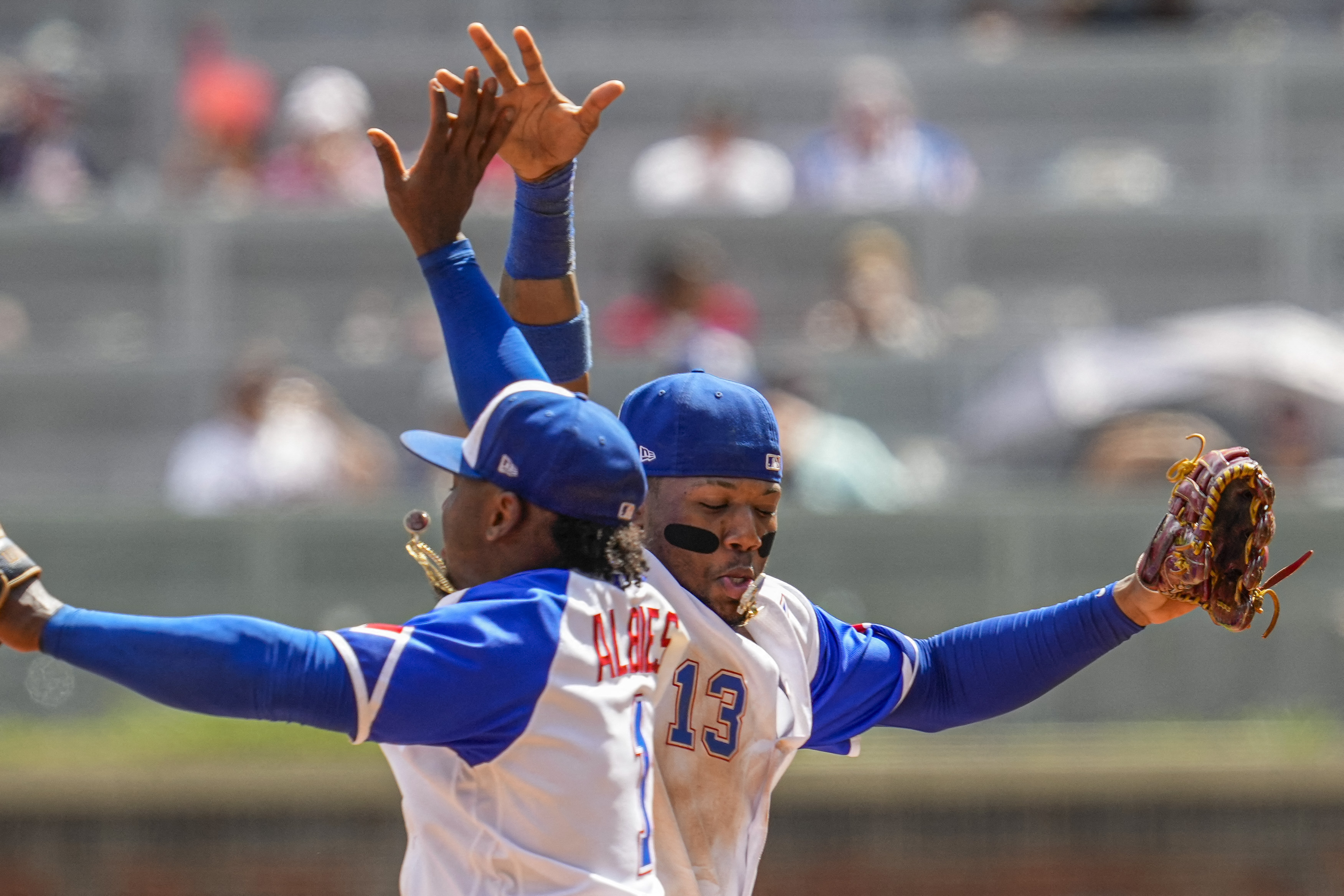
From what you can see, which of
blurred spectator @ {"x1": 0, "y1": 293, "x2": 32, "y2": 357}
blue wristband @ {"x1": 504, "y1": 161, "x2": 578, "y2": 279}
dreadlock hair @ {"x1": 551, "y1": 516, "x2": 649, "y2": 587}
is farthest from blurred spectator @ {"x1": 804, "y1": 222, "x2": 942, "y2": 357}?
dreadlock hair @ {"x1": 551, "y1": 516, "x2": 649, "y2": 587}

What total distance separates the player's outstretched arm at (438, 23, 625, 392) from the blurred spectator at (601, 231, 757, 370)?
490 cm

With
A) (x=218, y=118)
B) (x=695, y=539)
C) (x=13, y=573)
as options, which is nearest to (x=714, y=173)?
(x=218, y=118)

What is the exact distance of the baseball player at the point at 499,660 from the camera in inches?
97.3

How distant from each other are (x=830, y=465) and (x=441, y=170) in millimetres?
4682

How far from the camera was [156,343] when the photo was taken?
10.0 meters

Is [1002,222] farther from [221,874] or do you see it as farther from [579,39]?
[221,874]

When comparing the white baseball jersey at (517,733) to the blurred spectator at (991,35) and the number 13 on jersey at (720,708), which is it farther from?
the blurred spectator at (991,35)

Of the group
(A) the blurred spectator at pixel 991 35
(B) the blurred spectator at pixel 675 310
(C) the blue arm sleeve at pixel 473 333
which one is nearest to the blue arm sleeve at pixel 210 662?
(C) the blue arm sleeve at pixel 473 333

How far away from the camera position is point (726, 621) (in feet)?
10.5

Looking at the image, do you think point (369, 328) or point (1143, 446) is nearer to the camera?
point (1143, 446)

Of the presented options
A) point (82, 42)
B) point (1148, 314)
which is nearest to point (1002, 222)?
point (1148, 314)

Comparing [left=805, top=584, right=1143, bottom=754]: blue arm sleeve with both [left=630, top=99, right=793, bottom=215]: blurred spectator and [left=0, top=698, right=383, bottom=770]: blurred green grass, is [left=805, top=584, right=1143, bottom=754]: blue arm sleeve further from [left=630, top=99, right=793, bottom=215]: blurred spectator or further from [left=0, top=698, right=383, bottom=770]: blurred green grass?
[left=630, top=99, right=793, bottom=215]: blurred spectator

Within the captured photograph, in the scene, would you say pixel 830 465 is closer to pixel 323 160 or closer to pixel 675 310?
pixel 675 310

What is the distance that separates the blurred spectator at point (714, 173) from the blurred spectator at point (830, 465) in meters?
2.38
